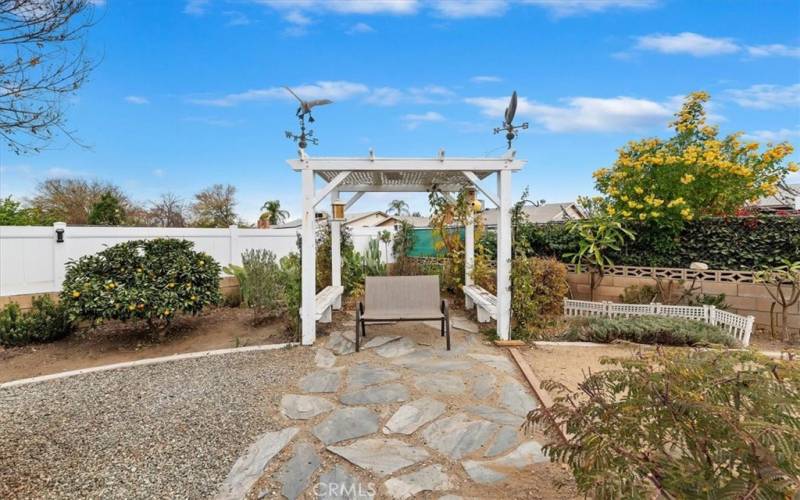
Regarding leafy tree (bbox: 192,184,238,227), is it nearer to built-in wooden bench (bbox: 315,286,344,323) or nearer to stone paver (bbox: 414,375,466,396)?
built-in wooden bench (bbox: 315,286,344,323)

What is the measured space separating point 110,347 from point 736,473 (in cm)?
595

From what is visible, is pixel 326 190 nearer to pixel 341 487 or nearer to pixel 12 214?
pixel 341 487

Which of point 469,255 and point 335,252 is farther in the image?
point 469,255

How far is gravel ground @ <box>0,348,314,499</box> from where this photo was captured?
2.03m

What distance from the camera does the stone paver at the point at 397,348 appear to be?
4.09 m

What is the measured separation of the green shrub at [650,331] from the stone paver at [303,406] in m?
3.13

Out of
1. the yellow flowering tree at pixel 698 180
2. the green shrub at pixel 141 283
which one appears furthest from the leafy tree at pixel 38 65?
the yellow flowering tree at pixel 698 180

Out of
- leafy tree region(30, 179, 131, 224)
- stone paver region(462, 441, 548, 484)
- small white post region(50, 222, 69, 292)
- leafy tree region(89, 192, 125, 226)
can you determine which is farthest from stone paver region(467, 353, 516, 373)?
leafy tree region(30, 179, 131, 224)

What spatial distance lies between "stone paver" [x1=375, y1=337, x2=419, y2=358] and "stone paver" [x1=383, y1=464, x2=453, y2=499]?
1968mm

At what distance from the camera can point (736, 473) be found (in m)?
1.07

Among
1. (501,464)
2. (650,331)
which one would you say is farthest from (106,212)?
(650,331)

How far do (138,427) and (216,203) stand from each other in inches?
891

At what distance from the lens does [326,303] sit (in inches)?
189

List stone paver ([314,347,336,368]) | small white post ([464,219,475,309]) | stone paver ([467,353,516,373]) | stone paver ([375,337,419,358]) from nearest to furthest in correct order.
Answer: stone paver ([467,353,516,373])
stone paver ([314,347,336,368])
stone paver ([375,337,419,358])
small white post ([464,219,475,309])
